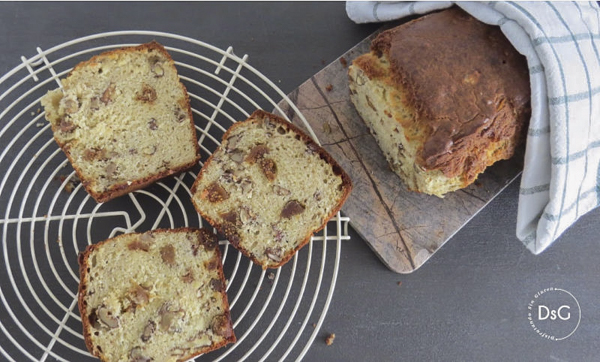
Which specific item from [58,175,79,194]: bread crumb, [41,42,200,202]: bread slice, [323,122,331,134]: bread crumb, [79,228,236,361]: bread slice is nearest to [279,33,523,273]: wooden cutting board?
[323,122,331,134]: bread crumb

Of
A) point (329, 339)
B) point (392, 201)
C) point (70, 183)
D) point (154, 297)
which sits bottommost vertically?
point (329, 339)

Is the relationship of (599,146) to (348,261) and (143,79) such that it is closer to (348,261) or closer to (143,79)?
(348,261)

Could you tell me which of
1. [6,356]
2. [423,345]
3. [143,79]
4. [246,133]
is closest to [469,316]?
[423,345]

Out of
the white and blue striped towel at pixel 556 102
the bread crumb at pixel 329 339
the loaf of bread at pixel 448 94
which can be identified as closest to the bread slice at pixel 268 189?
the loaf of bread at pixel 448 94

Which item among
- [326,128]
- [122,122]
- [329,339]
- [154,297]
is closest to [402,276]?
[329,339]

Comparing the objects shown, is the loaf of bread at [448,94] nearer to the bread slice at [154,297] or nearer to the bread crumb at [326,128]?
the bread crumb at [326,128]

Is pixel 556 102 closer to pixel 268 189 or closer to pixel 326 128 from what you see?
pixel 326 128
